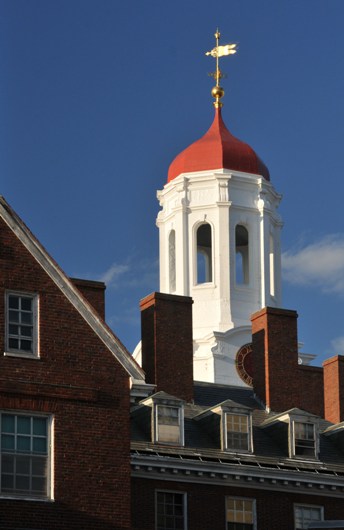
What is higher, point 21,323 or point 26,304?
point 26,304

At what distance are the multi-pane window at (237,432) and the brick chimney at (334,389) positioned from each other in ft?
34.3

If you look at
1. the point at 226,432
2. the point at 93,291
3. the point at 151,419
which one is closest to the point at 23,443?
the point at 151,419

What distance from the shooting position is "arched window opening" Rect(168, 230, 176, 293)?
3398 inches

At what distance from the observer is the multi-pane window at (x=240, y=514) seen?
52.5 meters

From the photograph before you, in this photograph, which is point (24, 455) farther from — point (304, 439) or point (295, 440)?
point (304, 439)

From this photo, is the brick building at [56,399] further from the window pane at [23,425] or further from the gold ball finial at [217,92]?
the gold ball finial at [217,92]

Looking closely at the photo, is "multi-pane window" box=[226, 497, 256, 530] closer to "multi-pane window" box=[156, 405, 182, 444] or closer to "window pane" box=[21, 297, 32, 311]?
"multi-pane window" box=[156, 405, 182, 444]

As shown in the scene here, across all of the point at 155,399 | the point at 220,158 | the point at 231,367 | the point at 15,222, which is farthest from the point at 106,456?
the point at 220,158

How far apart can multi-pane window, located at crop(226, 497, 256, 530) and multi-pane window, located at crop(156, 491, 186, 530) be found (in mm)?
1488

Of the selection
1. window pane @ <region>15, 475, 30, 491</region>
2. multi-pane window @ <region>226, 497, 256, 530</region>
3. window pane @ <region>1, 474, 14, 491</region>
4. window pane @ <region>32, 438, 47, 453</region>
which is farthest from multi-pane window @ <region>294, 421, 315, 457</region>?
window pane @ <region>1, 474, 14, 491</region>

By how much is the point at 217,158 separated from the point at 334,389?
22.9 meters

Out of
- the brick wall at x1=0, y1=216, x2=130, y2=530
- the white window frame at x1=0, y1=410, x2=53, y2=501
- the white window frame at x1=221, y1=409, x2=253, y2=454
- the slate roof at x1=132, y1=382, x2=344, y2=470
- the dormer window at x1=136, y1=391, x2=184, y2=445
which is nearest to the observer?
the white window frame at x1=0, y1=410, x2=53, y2=501

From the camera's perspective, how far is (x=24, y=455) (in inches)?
1693

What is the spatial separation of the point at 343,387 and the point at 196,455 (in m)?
13.2
